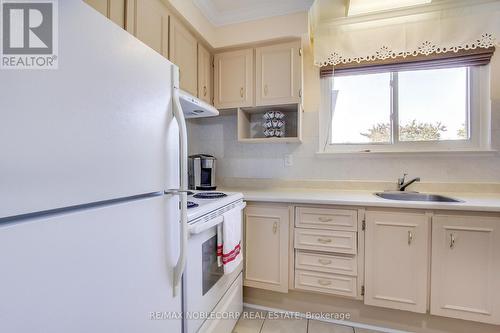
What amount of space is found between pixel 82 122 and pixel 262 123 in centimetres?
195

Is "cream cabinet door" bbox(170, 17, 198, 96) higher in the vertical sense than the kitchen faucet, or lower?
higher

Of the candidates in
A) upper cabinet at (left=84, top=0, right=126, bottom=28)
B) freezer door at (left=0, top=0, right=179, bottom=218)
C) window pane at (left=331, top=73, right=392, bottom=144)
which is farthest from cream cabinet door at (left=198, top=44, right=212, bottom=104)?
freezer door at (left=0, top=0, right=179, bottom=218)

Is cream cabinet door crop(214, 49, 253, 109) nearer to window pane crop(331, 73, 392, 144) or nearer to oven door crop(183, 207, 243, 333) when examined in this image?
window pane crop(331, 73, 392, 144)

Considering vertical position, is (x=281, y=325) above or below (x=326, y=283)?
below

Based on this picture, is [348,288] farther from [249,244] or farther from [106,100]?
[106,100]

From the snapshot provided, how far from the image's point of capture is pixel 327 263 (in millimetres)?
1700

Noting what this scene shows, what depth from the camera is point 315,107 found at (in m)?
2.28

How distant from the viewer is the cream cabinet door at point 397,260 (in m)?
1.51

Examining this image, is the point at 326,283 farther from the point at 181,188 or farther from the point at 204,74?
the point at 204,74

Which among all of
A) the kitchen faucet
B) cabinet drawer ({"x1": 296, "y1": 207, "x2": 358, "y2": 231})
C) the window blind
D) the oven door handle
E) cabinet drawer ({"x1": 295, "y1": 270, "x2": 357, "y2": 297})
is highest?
the window blind

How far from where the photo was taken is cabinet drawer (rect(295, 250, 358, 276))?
1.65 m

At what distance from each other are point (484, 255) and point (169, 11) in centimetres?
258

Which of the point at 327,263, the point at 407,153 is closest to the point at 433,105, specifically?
the point at 407,153

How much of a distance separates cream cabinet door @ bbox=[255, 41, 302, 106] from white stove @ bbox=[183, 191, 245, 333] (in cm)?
99
